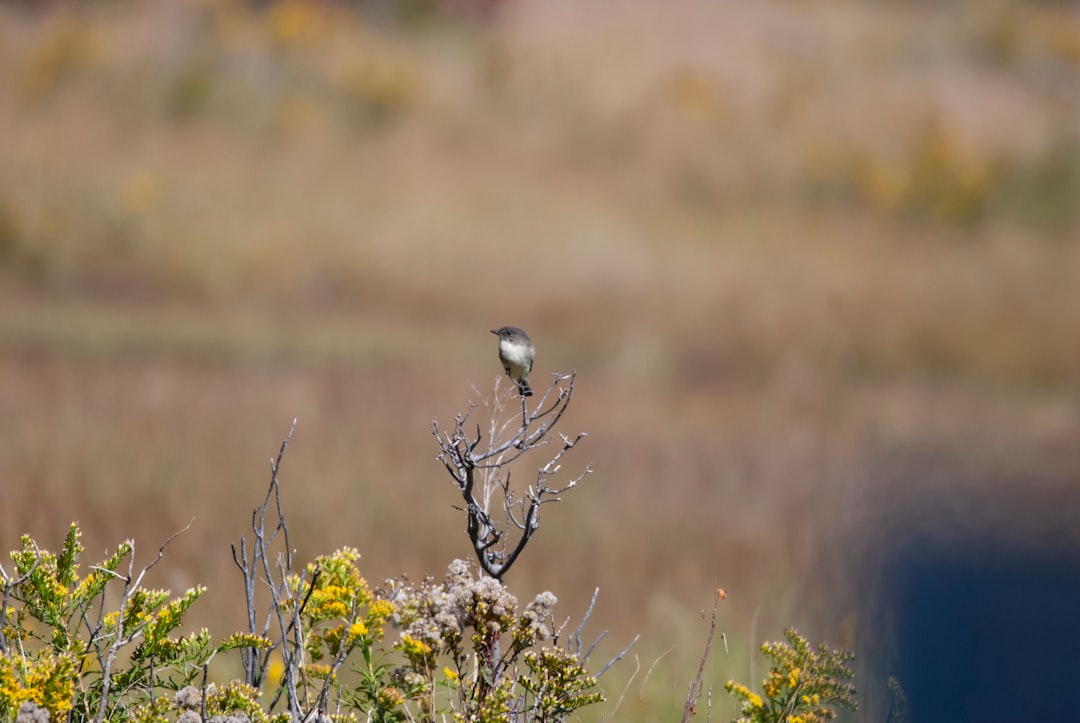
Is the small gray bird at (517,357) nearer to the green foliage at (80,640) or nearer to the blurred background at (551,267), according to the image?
the green foliage at (80,640)

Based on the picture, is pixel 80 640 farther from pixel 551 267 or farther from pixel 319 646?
pixel 551 267

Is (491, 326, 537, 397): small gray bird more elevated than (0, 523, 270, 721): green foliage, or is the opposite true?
(491, 326, 537, 397): small gray bird

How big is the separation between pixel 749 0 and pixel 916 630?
2309 centimetres

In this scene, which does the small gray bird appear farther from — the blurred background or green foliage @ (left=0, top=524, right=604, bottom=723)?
the blurred background

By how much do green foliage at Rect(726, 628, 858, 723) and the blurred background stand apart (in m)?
0.84

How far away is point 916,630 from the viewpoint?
150 centimetres

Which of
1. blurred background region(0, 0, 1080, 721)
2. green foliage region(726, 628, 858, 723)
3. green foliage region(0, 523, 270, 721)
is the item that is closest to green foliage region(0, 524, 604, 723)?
green foliage region(0, 523, 270, 721)

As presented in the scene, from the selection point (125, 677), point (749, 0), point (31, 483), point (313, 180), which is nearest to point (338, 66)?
point (313, 180)

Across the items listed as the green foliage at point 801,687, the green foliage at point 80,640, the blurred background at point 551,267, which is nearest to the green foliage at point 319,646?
the green foliage at point 80,640

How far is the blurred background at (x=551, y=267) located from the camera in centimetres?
658

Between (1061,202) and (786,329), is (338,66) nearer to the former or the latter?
(786,329)

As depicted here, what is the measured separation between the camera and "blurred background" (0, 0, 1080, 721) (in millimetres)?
6578

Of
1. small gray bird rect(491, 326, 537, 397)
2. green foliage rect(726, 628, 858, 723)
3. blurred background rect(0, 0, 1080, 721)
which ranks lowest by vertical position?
green foliage rect(726, 628, 858, 723)

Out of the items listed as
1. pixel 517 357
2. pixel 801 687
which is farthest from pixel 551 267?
pixel 801 687
